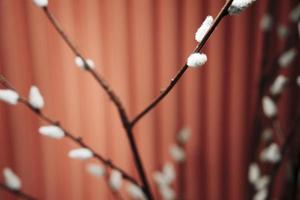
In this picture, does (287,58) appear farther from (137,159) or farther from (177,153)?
(137,159)

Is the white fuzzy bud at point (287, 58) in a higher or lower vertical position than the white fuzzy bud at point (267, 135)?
higher

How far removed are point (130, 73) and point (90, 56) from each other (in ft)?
0.47

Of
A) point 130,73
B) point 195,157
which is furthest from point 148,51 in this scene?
point 195,157

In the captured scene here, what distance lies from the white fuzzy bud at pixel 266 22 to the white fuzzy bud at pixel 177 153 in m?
0.49

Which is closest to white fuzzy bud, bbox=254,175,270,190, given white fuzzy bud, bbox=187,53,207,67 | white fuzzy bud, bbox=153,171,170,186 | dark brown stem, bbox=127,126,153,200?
white fuzzy bud, bbox=153,171,170,186

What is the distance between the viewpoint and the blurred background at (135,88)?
3.74ft

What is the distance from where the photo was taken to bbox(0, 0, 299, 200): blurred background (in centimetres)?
114

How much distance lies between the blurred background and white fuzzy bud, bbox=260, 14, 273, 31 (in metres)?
0.02

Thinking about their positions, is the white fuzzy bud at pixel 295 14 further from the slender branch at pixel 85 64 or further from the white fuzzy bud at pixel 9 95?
the white fuzzy bud at pixel 9 95

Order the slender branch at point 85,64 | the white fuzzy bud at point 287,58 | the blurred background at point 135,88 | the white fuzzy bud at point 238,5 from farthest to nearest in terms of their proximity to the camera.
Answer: the white fuzzy bud at point 287,58, the blurred background at point 135,88, the slender branch at point 85,64, the white fuzzy bud at point 238,5

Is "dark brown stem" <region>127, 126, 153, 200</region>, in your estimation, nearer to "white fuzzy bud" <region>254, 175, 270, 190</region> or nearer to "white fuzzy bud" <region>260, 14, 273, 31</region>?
"white fuzzy bud" <region>254, 175, 270, 190</region>

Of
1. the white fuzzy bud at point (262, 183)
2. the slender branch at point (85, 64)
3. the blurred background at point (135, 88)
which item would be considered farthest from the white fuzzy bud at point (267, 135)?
the slender branch at point (85, 64)

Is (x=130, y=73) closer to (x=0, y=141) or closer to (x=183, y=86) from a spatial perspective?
(x=183, y=86)

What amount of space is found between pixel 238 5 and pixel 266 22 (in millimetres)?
777
